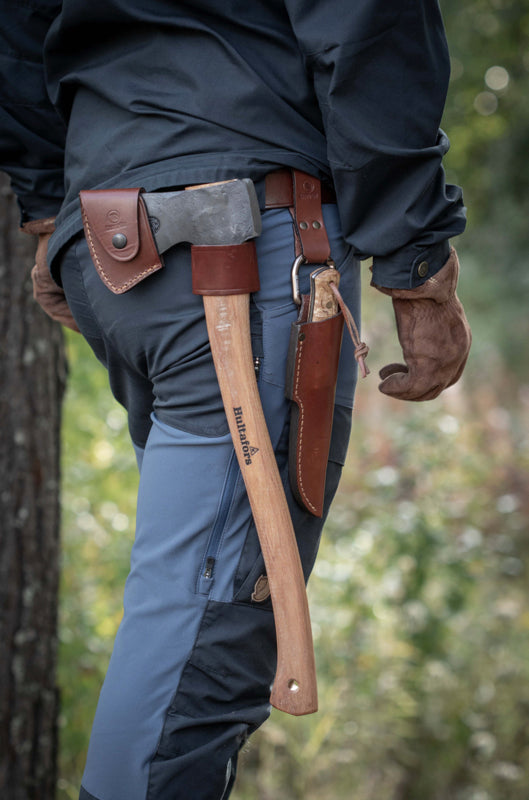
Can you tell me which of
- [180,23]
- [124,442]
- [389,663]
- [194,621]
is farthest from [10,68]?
[389,663]

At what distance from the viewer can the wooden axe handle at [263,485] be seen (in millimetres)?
1242

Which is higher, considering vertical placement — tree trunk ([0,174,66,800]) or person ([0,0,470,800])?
person ([0,0,470,800])

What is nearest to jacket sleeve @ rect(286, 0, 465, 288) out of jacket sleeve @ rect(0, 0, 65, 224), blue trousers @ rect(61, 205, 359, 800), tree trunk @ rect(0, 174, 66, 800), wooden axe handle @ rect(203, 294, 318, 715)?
blue trousers @ rect(61, 205, 359, 800)

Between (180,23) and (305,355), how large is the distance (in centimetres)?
62

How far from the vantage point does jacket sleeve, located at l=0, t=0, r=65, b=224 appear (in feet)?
5.13

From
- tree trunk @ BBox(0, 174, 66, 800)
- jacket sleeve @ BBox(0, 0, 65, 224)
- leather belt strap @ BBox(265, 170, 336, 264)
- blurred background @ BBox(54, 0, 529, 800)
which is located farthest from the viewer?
blurred background @ BBox(54, 0, 529, 800)

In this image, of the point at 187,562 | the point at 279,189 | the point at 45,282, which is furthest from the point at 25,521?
the point at 279,189

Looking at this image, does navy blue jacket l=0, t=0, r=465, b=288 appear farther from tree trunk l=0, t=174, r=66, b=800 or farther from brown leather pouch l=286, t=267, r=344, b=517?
tree trunk l=0, t=174, r=66, b=800

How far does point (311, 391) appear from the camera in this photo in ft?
4.25

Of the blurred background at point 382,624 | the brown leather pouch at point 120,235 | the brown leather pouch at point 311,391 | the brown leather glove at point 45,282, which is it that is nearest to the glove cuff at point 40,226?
the brown leather glove at point 45,282

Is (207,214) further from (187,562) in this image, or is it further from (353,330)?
(187,562)

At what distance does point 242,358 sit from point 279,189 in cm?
31

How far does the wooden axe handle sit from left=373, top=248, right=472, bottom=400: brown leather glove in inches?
11.0

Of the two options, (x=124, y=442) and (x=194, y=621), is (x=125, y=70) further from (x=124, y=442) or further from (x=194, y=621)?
(x=124, y=442)
